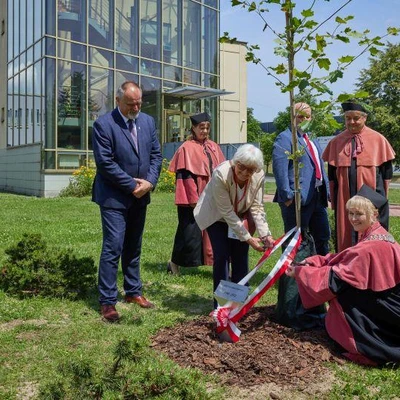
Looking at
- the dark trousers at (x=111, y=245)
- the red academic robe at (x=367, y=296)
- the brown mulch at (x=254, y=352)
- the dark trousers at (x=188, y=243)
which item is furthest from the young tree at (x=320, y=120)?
the dark trousers at (x=188, y=243)

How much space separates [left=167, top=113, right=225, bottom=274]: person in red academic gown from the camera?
650 cm

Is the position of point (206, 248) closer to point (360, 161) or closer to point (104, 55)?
point (360, 161)

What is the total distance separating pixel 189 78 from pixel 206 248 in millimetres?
18718

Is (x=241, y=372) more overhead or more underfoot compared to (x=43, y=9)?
more underfoot

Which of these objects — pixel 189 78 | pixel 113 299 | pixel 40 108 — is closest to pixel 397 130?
pixel 189 78

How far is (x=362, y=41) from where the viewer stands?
3811 millimetres

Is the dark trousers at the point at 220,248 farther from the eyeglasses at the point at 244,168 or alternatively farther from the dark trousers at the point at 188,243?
the dark trousers at the point at 188,243

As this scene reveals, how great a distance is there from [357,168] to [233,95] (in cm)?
2421

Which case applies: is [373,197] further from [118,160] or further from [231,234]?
[118,160]

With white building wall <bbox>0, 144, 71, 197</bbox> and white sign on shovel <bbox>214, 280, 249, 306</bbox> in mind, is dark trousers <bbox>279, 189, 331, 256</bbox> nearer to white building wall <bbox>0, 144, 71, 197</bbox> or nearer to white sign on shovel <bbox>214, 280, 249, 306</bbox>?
white sign on shovel <bbox>214, 280, 249, 306</bbox>

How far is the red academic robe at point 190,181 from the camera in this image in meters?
6.50

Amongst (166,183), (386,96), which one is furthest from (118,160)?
(386,96)

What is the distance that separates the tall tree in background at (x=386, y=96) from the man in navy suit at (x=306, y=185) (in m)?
21.7

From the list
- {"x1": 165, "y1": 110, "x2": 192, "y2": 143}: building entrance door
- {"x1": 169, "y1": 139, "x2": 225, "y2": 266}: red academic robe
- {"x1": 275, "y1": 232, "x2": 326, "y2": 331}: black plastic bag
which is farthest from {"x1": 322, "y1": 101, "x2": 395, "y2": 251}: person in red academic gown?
{"x1": 165, "y1": 110, "x2": 192, "y2": 143}: building entrance door
